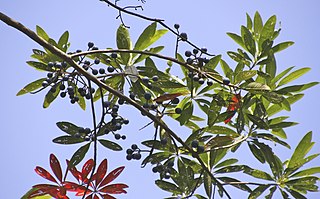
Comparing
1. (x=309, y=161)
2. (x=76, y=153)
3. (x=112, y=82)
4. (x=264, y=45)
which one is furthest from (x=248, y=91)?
(x=76, y=153)

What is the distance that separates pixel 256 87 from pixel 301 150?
1.33 ft

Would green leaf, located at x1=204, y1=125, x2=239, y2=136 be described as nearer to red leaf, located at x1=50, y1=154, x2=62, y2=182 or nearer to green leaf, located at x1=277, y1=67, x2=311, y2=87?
green leaf, located at x1=277, y1=67, x2=311, y2=87

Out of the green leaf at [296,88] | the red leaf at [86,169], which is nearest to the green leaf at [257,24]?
the green leaf at [296,88]

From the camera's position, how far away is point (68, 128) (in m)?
2.07

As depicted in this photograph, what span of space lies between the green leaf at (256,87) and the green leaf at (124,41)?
516 mm

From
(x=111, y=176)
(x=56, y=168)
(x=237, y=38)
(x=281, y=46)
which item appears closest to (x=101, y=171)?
(x=111, y=176)

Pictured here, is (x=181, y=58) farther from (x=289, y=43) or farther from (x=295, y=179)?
(x=295, y=179)

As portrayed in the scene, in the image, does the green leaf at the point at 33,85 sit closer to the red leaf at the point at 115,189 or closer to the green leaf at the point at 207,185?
the red leaf at the point at 115,189

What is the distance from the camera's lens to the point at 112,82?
220 cm

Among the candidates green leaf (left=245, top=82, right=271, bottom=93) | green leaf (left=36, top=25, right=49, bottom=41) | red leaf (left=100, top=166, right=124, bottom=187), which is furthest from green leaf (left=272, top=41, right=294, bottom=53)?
green leaf (left=36, top=25, right=49, bottom=41)

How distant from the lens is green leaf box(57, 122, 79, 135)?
206cm

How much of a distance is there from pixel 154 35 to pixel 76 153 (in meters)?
0.60

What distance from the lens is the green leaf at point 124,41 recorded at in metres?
2.09

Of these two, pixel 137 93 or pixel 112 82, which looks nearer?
pixel 137 93
